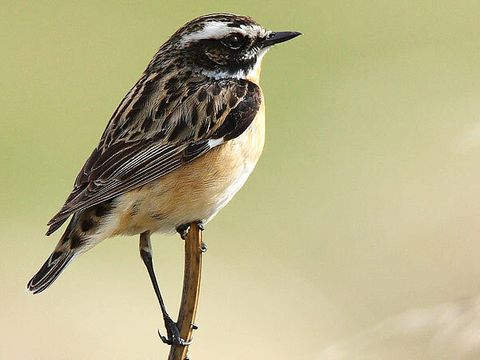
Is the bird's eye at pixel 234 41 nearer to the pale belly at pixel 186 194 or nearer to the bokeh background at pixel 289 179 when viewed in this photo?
the pale belly at pixel 186 194

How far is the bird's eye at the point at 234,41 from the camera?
624 centimetres

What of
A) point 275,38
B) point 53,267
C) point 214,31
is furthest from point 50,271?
point 275,38

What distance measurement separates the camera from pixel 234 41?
6266 millimetres

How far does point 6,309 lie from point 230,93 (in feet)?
13.4

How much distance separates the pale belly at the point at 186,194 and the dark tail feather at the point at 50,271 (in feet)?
0.84

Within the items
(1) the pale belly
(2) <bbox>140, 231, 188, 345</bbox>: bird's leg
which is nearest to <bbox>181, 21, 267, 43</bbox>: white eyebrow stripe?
(1) the pale belly

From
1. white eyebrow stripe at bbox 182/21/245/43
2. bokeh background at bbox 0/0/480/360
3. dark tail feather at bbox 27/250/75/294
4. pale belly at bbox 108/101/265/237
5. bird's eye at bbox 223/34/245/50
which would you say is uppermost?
bokeh background at bbox 0/0/480/360

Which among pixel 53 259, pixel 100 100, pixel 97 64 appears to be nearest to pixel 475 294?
pixel 53 259

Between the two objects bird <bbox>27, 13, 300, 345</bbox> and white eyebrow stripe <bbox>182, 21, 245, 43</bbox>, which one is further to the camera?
white eyebrow stripe <bbox>182, 21, 245, 43</bbox>

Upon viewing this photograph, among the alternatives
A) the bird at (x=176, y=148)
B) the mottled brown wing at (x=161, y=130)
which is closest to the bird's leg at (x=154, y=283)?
Answer: the bird at (x=176, y=148)

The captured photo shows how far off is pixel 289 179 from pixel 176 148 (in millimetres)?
5430

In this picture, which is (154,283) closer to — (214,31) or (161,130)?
(161,130)

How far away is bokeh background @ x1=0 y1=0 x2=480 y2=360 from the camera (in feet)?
29.9

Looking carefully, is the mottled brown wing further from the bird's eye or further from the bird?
the bird's eye
